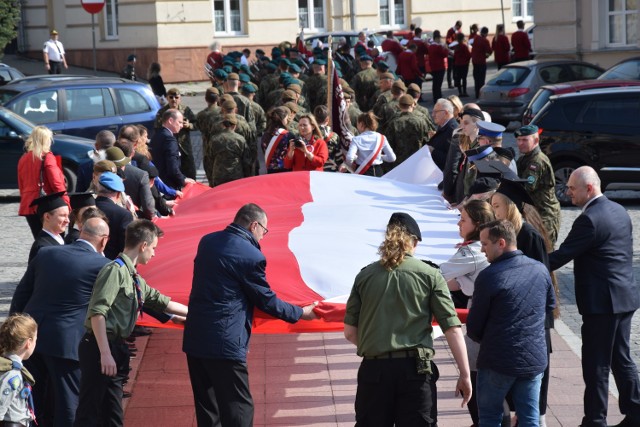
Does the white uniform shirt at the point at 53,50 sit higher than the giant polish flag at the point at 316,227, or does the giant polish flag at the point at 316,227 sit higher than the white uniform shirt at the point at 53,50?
the white uniform shirt at the point at 53,50

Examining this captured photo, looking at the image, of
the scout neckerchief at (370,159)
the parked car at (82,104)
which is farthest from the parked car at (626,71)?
the scout neckerchief at (370,159)

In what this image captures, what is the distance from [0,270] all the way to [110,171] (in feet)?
14.7

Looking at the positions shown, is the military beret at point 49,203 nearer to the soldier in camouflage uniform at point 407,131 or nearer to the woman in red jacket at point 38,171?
the woman in red jacket at point 38,171

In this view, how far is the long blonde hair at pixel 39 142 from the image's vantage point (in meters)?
11.3

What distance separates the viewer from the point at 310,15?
39.2 metres

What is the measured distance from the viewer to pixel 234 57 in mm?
27031

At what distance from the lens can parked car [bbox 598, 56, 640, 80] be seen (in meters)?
22.4

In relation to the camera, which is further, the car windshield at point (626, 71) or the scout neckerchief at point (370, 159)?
the car windshield at point (626, 71)

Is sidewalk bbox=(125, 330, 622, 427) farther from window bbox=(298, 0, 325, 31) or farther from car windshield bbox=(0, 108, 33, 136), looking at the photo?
window bbox=(298, 0, 325, 31)

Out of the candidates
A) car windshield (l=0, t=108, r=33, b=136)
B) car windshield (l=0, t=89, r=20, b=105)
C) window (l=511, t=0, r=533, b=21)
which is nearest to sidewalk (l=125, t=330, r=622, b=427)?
car windshield (l=0, t=108, r=33, b=136)

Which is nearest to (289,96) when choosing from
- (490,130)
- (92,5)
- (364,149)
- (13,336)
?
(364,149)

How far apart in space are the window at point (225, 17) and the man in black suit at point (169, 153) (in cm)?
2467

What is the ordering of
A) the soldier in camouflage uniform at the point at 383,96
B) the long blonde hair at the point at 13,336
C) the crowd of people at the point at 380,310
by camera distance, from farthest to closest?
the soldier in camouflage uniform at the point at 383,96, the crowd of people at the point at 380,310, the long blonde hair at the point at 13,336

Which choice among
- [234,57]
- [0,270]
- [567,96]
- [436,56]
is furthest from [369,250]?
[436,56]
